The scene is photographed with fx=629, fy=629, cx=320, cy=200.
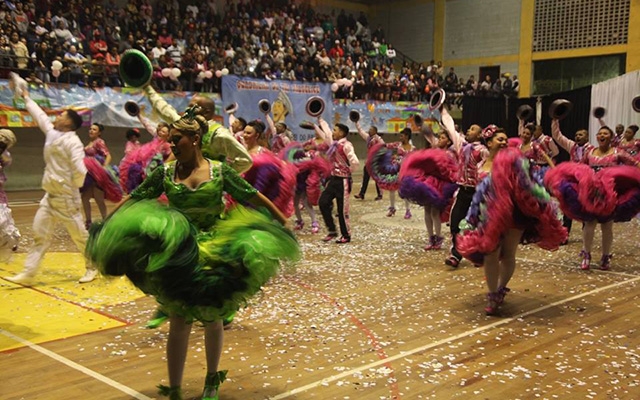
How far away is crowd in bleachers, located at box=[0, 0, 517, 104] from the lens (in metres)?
14.9

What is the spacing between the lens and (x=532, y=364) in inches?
178

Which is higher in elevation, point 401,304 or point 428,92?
point 428,92

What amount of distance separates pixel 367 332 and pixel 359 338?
18cm

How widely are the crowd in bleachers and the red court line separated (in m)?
10.2

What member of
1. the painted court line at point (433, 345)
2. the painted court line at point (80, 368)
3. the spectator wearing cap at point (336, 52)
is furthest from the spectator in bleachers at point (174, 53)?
the painted court line at point (433, 345)

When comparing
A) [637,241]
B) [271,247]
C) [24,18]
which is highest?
[24,18]

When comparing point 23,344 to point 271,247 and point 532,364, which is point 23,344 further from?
point 532,364

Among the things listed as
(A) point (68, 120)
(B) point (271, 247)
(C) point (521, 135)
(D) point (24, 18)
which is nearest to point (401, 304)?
(B) point (271, 247)

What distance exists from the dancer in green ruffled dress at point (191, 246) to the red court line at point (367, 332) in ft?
3.66

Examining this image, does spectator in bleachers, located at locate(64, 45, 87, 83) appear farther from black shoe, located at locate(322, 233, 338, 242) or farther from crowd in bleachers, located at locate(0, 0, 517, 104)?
black shoe, located at locate(322, 233, 338, 242)

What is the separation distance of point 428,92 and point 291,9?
243 inches

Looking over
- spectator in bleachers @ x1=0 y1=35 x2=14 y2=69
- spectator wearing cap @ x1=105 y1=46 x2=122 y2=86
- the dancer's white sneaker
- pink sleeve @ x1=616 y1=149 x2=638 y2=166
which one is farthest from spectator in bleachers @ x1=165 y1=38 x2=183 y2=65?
pink sleeve @ x1=616 y1=149 x2=638 y2=166

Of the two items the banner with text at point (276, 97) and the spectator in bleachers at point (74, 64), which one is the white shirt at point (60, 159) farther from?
the banner with text at point (276, 97)

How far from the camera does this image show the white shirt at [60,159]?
6227 millimetres
